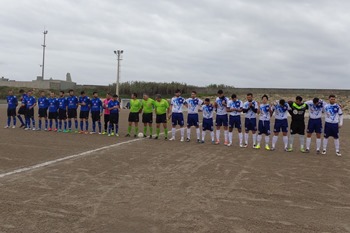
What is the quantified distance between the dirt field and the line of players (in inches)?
64.7

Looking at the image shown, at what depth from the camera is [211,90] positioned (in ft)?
234

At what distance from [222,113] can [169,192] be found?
25.1 ft

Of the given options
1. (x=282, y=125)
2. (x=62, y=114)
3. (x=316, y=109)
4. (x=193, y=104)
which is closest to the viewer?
(x=316, y=109)

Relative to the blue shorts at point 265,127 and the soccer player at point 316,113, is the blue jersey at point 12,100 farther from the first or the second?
the soccer player at point 316,113

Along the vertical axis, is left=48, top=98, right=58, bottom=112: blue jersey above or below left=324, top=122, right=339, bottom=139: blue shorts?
above

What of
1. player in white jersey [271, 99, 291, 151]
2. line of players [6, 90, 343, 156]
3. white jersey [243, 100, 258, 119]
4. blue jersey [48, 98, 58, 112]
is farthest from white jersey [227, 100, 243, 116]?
blue jersey [48, 98, 58, 112]

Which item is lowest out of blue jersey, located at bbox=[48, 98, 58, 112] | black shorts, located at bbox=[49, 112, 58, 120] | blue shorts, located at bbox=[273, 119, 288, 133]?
black shorts, located at bbox=[49, 112, 58, 120]

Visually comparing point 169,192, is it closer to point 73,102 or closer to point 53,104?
point 73,102

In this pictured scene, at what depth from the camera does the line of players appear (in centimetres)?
1209

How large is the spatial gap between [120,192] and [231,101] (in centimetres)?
794

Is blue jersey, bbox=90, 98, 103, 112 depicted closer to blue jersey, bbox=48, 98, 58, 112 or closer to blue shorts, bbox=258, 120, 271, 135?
blue jersey, bbox=48, 98, 58, 112

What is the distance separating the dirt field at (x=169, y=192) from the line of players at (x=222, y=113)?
5.39ft

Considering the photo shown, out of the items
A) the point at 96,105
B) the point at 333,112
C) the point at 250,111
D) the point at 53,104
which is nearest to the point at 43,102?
the point at 53,104

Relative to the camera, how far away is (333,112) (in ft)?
38.5
